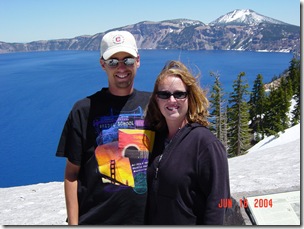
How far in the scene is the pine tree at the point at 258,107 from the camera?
40312 millimetres

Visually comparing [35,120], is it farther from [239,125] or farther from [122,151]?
[122,151]

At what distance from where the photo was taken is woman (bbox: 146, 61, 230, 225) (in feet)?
9.38

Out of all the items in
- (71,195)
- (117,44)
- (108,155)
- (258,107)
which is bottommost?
(258,107)

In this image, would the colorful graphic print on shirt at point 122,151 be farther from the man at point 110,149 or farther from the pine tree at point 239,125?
the pine tree at point 239,125

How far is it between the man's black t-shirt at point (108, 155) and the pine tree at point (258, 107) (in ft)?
123

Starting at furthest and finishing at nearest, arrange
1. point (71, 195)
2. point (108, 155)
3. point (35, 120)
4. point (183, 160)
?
point (35, 120) < point (71, 195) < point (108, 155) < point (183, 160)

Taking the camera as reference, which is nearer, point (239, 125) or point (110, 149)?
point (110, 149)

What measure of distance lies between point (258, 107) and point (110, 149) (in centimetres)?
4067

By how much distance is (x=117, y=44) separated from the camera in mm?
3432

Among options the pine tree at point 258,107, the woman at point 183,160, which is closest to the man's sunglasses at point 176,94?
the woman at point 183,160

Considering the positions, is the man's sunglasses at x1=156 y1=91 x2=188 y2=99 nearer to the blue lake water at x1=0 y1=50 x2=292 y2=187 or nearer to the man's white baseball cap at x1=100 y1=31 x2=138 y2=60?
the blue lake water at x1=0 y1=50 x2=292 y2=187

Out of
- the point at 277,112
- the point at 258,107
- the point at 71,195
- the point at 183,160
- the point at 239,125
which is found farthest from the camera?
the point at 258,107
